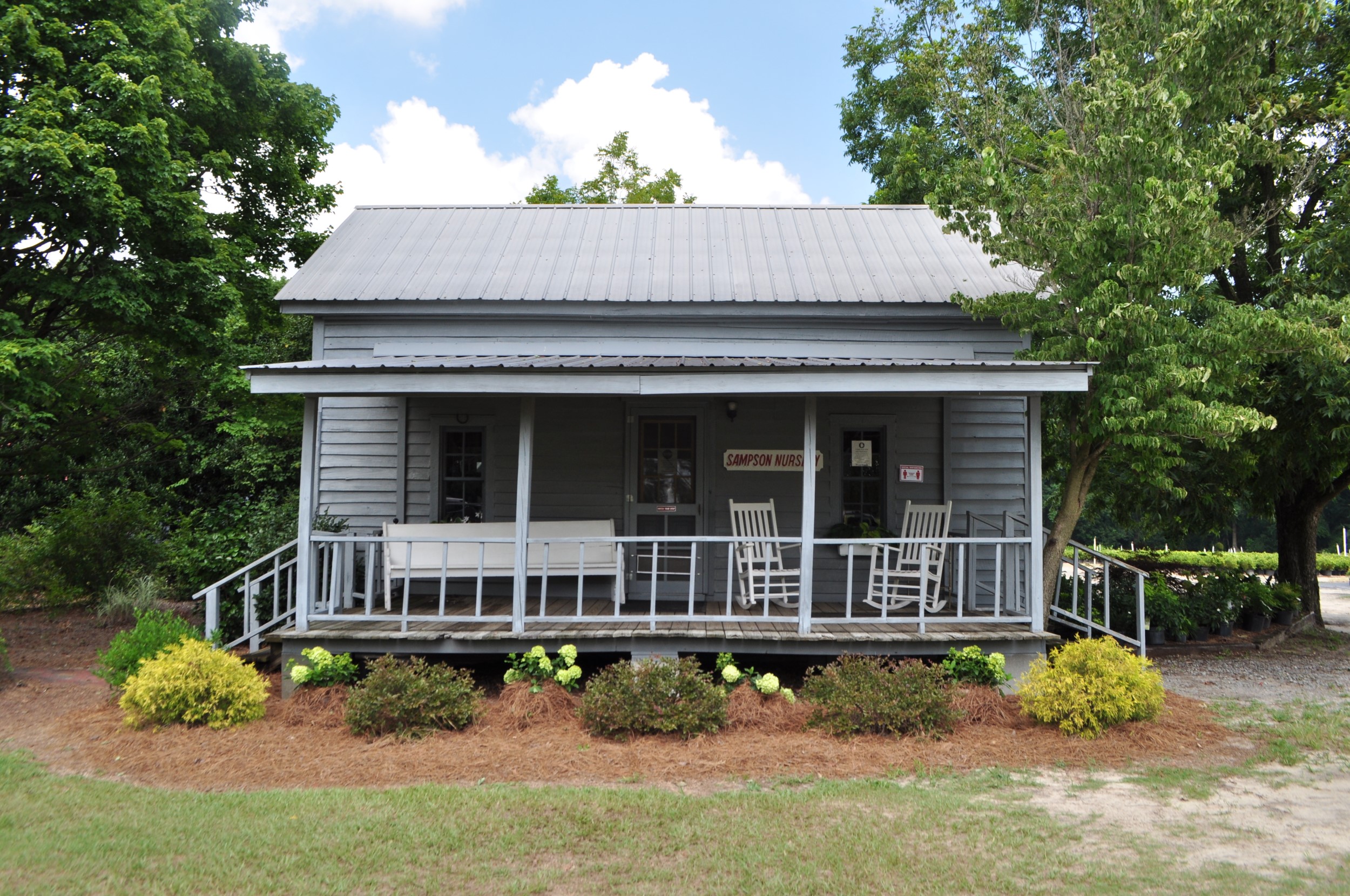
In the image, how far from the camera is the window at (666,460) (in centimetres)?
966

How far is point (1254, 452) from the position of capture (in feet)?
36.3

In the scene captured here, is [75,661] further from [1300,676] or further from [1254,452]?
[1254,452]

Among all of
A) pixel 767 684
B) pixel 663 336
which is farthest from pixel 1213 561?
pixel 767 684

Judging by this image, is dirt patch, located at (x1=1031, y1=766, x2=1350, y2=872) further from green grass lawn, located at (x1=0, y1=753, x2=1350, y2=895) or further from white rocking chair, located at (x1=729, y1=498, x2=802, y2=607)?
white rocking chair, located at (x1=729, y1=498, x2=802, y2=607)

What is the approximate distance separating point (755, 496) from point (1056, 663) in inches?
154

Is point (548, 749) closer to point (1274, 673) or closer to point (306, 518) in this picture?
point (306, 518)

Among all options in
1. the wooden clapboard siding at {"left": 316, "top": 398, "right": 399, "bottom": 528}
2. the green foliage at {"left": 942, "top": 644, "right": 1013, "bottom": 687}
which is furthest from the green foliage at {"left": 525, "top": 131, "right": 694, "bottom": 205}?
the green foliage at {"left": 942, "top": 644, "right": 1013, "bottom": 687}

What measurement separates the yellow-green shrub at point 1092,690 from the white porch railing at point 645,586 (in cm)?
97

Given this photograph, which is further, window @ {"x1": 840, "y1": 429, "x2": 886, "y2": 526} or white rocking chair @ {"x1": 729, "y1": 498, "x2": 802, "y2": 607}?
window @ {"x1": 840, "y1": 429, "x2": 886, "y2": 526}

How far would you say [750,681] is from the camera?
7.16 metres

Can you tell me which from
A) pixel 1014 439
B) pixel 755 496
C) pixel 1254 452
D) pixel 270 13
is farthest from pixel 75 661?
pixel 1254 452

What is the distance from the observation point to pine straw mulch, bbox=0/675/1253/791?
560 centimetres

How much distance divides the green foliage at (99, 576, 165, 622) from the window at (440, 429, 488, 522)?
4.59 meters

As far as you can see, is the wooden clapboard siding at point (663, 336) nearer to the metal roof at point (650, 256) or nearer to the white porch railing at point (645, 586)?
the metal roof at point (650, 256)
